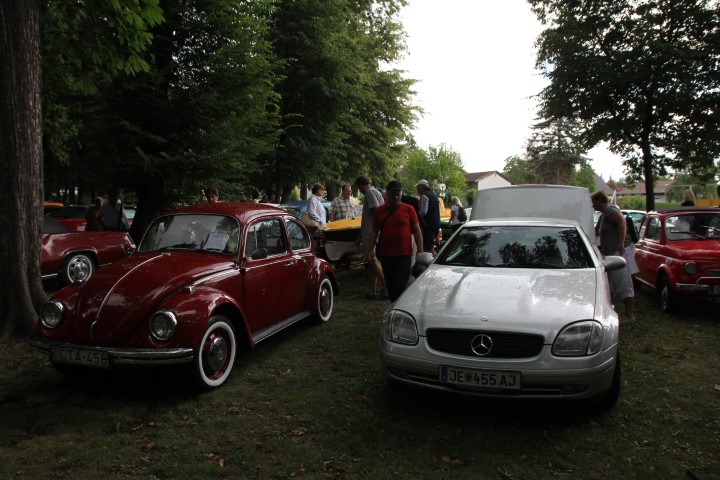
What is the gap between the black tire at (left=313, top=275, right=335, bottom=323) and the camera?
6.94 m

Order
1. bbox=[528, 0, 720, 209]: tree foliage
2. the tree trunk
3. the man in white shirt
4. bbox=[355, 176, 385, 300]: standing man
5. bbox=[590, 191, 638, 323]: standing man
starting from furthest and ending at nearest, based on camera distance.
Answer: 1. the tree trunk
2. bbox=[528, 0, 720, 209]: tree foliage
3. the man in white shirt
4. bbox=[355, 176, 385, 300]: standing man
5. bbox=[590, 191, 638, 323]: standing man

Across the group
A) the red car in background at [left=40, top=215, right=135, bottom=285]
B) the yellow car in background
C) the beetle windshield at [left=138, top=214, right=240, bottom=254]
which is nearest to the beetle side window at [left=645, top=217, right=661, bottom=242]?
the yellow car in background

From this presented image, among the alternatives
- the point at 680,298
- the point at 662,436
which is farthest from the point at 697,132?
the point at 662,436

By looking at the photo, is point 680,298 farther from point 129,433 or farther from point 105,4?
point 105,4

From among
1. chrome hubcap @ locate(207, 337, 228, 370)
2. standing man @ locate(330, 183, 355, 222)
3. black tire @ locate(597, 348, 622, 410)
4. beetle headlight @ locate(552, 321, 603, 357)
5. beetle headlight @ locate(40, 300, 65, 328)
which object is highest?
standing man @ locate(330, 183, 355, 222)

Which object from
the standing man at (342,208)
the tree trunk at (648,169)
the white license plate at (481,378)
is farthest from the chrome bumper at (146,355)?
the tree trunk at (648,169)

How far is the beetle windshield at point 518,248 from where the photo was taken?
16.2 feet

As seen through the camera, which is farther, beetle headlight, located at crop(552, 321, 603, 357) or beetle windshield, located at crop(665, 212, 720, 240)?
beetle windshield, located at crop(665, 212, 720, 240)

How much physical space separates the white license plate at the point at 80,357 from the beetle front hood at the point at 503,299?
2.51 metres

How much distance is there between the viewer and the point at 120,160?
10109mm

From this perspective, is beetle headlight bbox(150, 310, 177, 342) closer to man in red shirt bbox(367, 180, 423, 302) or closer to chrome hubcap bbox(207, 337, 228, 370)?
chrome hubcap bbox(207, 337, 228, 370)

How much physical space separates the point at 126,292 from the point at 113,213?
7.66 m

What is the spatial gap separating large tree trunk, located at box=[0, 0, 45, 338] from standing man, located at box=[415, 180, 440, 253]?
6.33 meters

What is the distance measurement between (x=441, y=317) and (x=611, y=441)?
152 centimetres
